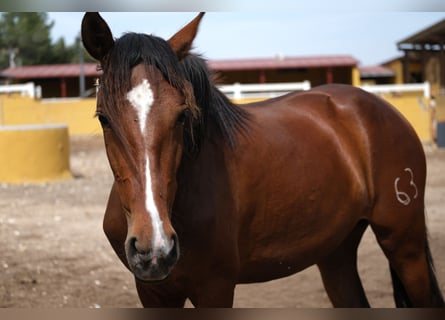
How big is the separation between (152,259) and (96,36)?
0.79 meters

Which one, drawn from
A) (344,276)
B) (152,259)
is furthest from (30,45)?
(152,259)

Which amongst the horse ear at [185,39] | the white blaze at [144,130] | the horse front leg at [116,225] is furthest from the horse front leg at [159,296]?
the horse ear at [185,39]

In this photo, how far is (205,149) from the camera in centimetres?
243

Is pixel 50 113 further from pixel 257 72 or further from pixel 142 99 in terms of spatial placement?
pixel 142 99

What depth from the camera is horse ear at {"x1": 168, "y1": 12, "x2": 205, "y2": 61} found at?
7.11ft

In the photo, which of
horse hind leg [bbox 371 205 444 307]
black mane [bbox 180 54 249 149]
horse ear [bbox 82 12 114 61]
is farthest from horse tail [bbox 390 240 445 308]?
horse ear [bbox 82 12 114 61]

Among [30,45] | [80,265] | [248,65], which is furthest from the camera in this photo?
[30,45]

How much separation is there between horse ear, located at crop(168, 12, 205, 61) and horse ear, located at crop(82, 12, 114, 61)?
0.22m

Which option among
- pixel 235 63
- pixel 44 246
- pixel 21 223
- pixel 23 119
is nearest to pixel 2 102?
pixel 23 119

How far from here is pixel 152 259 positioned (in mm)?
1798

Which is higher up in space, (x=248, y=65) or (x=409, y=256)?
(x=409, y=256)

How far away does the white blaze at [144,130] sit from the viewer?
1.80m

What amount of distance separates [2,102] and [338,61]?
13.2m

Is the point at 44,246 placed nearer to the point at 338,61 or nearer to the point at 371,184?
the point at 371,184
